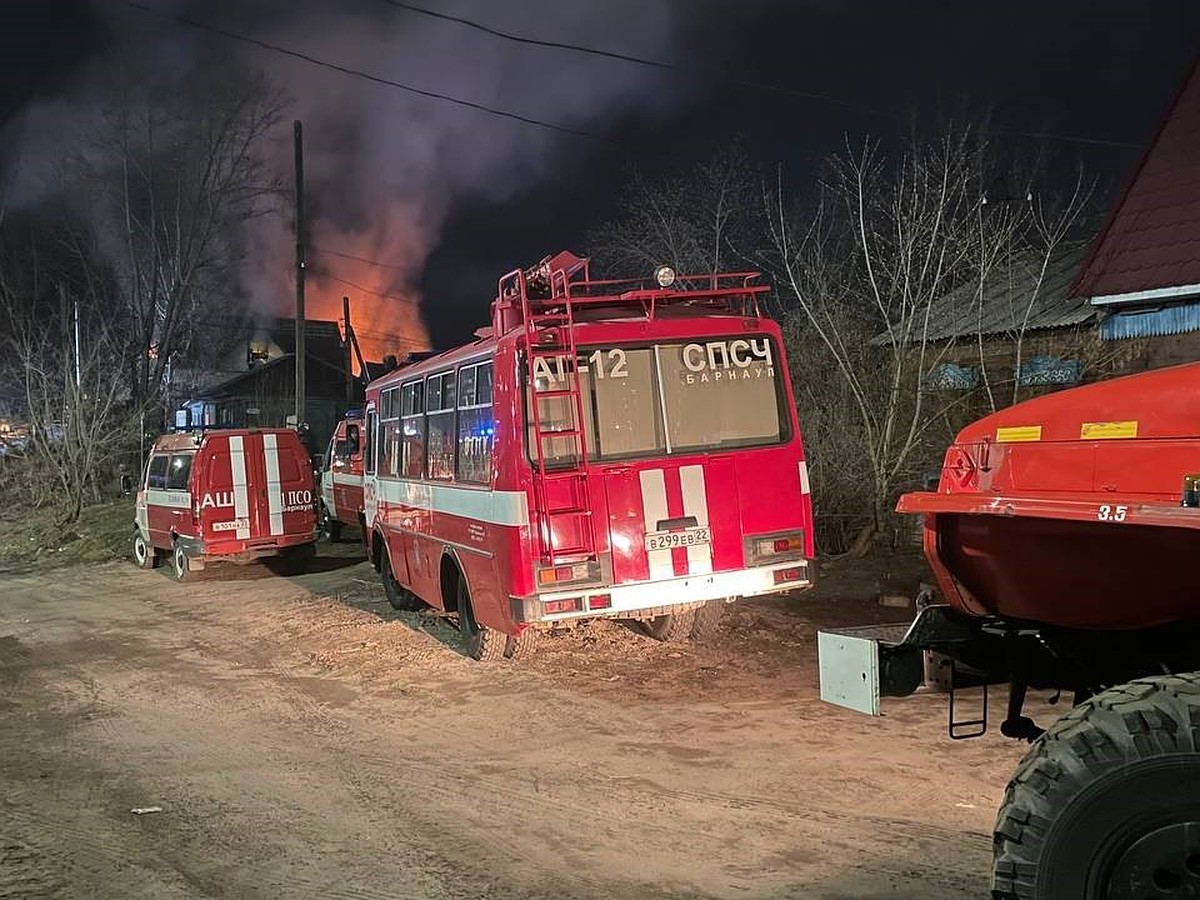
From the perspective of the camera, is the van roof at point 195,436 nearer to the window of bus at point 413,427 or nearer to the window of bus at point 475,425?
the window of bus at point 413,427

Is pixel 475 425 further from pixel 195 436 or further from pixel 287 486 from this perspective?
pixel 195 436

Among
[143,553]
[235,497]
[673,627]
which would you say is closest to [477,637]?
[673,627]

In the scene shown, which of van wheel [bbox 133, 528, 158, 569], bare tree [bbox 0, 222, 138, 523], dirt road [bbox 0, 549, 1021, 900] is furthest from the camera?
bare tree [bbox 0, 222, 138, 523]

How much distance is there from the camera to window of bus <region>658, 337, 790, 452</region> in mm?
7820

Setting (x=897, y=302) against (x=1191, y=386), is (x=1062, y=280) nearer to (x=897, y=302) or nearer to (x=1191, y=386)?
(x=897, y=302)

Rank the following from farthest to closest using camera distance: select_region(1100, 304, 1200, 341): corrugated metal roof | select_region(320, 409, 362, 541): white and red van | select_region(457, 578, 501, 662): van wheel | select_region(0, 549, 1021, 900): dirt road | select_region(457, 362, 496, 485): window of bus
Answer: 1. select_region(320, 409, 362, 541): white and red van
2. select_region(1100, 304, 1200, 341): corrugated metal roof
3. select_region(457, 578, 501, 662): van wheel
4. select_region(457, 362, 496, 485): window of bus
5. select_region(0, 549, 1021, 900): dirt road

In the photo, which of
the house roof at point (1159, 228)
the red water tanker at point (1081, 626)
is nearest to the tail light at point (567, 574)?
the red water tanker at point (1081, 626)

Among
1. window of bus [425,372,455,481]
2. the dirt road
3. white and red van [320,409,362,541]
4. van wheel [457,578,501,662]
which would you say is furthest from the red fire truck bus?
white and red van [320,409,362,541]

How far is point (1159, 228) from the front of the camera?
1224cm

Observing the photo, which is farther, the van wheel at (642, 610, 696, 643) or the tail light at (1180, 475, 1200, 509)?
the van wheel at (642, 610, 696, 643)

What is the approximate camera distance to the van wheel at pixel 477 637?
8.75 meters

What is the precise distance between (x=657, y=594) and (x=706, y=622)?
163 centimetres

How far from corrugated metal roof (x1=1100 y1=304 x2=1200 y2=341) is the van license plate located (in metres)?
7.71

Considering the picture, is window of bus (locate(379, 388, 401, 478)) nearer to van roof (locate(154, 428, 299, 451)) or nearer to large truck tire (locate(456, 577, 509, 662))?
large truck tire (locate(456, 577, 509, 662))
